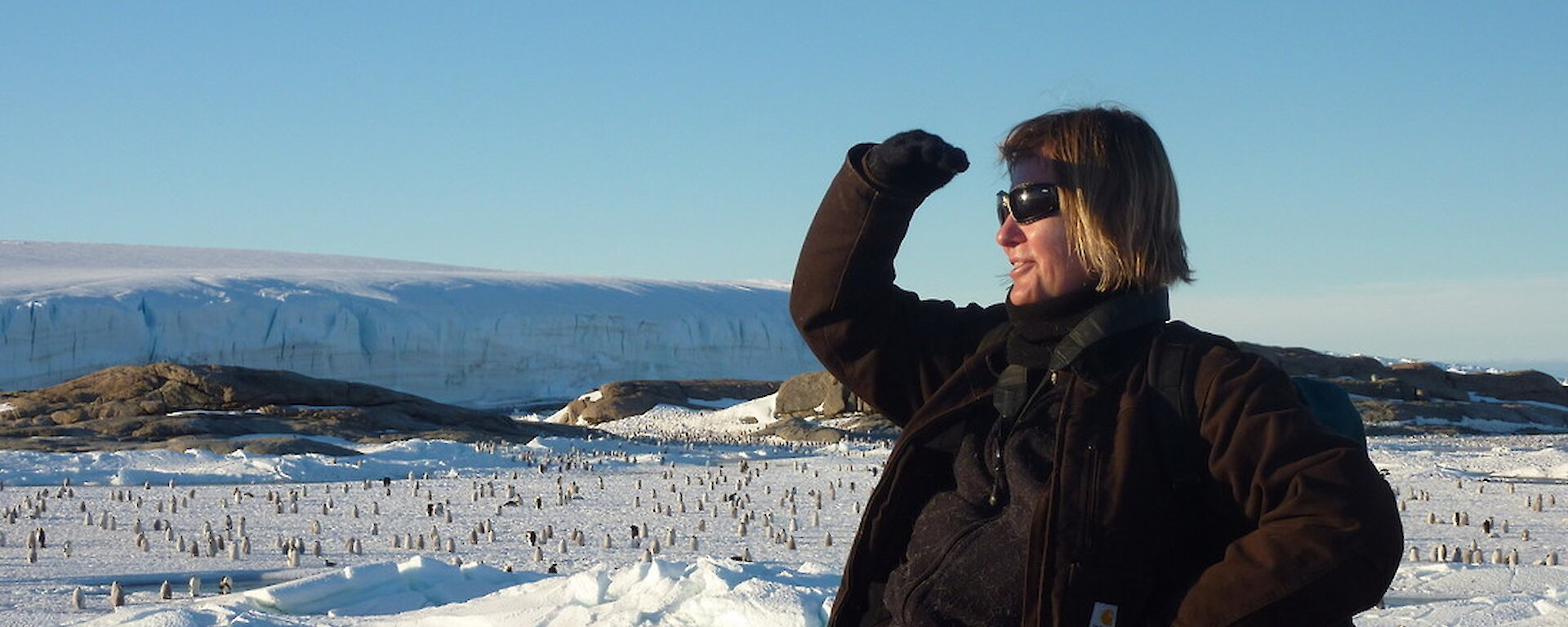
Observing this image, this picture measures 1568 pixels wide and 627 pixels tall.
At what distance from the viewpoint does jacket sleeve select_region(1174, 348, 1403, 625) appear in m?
2.01

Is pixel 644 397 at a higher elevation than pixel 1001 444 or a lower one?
lower

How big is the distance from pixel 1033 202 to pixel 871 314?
1.33 feet

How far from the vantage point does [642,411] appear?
3609 centimetres

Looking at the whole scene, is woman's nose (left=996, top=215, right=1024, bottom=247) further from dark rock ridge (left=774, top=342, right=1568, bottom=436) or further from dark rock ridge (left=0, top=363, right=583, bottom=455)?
dark rock ridge (left=774, top=342, right=1568, bottom=436)

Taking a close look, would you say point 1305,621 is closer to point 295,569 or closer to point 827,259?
point 827,259

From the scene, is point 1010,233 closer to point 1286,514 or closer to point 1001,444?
point 1001,444

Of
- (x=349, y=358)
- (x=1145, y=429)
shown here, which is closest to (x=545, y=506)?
(x=1145, y=429)

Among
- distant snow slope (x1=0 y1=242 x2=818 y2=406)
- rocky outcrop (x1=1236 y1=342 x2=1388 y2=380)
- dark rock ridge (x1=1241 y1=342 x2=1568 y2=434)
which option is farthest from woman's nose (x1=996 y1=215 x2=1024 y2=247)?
distant snow slope (x1=0 y1=242 x2=818 y2=406)

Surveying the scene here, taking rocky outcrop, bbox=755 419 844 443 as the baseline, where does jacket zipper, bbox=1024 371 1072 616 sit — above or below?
above

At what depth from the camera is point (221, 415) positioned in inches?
975

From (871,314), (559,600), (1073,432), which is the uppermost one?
(871,314)

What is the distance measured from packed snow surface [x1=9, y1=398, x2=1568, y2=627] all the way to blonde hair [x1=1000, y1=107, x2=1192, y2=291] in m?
3.22

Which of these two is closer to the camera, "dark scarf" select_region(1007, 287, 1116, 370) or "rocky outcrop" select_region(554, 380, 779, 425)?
"dark scarf" select_region(1007, 287, 1116, 370)

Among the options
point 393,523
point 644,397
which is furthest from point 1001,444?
point 644,397
